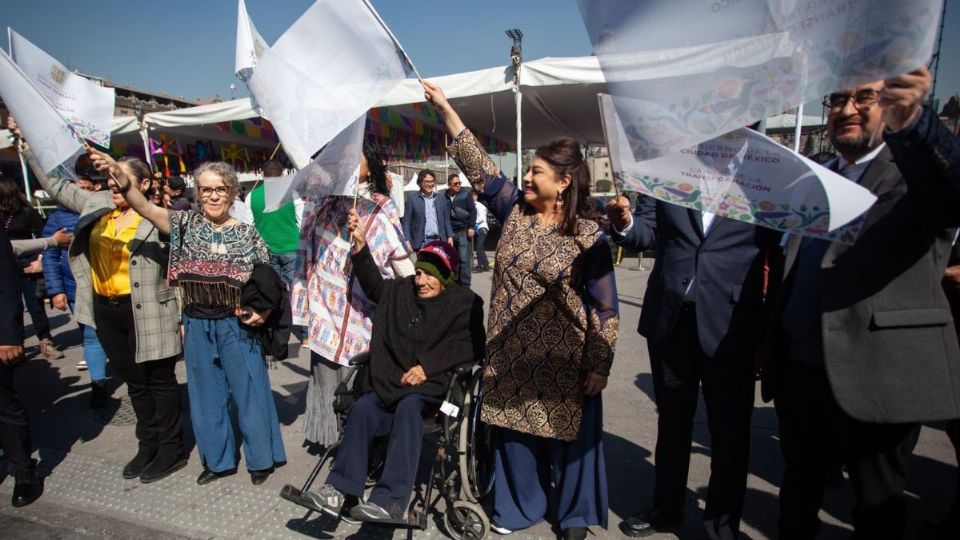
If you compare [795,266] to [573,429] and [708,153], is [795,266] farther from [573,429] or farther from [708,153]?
[573,429]

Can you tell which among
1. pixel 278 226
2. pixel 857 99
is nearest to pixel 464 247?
pixel 278 226

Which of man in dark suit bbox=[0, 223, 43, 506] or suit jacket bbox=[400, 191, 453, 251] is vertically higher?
suit jacket bbox=[400, 191, 453, 251]

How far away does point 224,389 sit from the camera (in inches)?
124

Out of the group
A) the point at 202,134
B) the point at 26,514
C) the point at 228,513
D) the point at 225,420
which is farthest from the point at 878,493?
the point at 202,134

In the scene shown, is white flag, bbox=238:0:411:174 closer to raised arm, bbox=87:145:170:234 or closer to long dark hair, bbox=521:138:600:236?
long dark hair, bbox=521:138:600:236

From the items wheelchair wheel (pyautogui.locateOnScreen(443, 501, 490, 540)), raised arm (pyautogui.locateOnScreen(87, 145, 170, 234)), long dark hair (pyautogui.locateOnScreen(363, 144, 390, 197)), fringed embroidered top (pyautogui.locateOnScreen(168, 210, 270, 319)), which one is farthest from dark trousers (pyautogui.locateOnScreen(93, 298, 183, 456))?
wheelchair wheel (pyautogui.locateOnScreen(443, 501, 490, 540))

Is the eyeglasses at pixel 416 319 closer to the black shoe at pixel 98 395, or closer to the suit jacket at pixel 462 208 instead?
the black shoe at pixel 98 395

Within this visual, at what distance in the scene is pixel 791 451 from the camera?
2.04m

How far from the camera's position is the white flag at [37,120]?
248cm

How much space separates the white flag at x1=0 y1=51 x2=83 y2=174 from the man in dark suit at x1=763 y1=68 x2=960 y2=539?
10.9 feet

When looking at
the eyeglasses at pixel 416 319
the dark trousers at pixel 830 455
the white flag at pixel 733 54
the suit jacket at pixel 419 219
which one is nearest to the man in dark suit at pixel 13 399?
the eyeglasses at pixel 416 319

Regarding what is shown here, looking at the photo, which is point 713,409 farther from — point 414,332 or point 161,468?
point 161,468

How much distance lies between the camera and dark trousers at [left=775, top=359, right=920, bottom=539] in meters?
1.75

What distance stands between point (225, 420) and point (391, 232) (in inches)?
61.6
